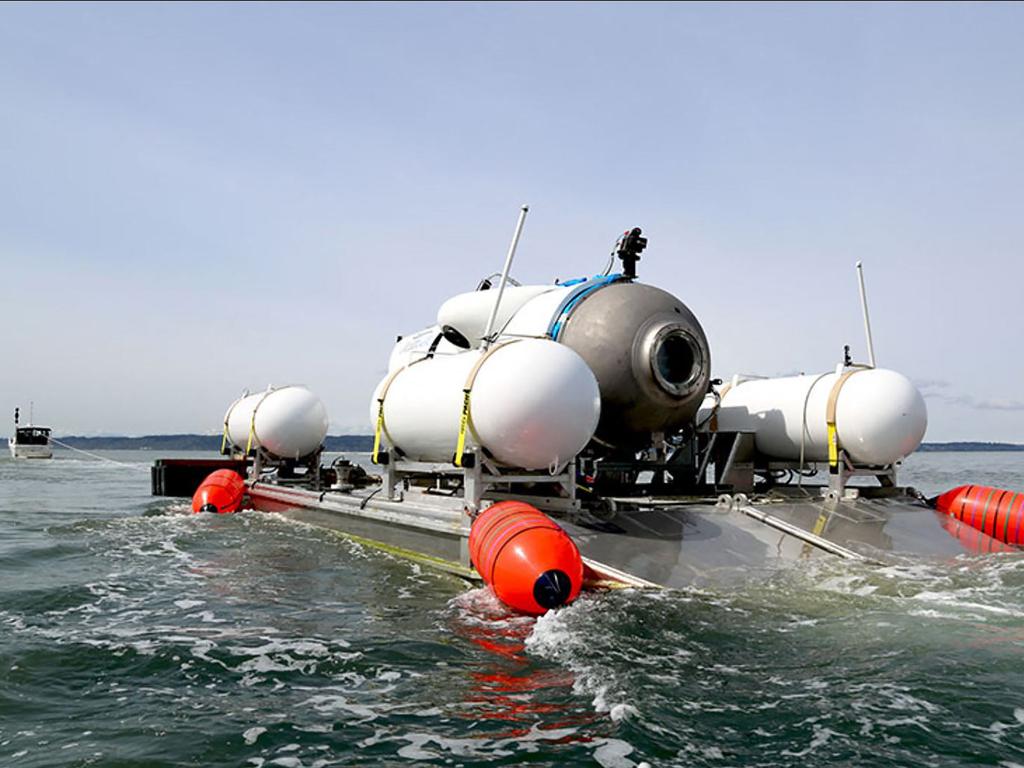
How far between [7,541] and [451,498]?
9406mm

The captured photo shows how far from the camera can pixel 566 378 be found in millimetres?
10000

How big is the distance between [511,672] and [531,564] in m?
1.61

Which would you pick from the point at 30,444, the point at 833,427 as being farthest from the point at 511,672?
the point at 30,444

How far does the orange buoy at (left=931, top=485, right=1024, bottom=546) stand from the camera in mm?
11953

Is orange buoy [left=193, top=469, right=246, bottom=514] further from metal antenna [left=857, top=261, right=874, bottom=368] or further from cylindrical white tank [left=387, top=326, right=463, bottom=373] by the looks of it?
metal antenna [left=857, top=261, right=874, bottom=368]

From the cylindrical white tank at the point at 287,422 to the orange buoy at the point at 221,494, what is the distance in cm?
121

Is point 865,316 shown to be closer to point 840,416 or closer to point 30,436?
point 840,416

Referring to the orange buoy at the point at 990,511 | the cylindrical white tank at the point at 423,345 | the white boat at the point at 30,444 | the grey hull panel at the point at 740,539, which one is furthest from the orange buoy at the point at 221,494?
the white boat at the point at 30,444

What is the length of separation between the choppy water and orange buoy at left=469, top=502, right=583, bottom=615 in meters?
0.24

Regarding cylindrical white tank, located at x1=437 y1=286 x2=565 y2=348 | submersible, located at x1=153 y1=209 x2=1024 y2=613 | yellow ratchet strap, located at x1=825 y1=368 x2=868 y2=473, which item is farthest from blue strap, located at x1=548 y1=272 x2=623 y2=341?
yellow ratchet strap, located at x1=825 y1=368 x2=868 y2=473

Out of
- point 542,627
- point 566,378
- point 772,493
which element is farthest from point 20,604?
point 772,493

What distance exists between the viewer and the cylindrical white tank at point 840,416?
42.1 ft

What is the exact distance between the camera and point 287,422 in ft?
65.5

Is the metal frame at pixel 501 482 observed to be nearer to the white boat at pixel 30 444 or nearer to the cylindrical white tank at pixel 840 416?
the cylindrical white tank at pixel 840 416
